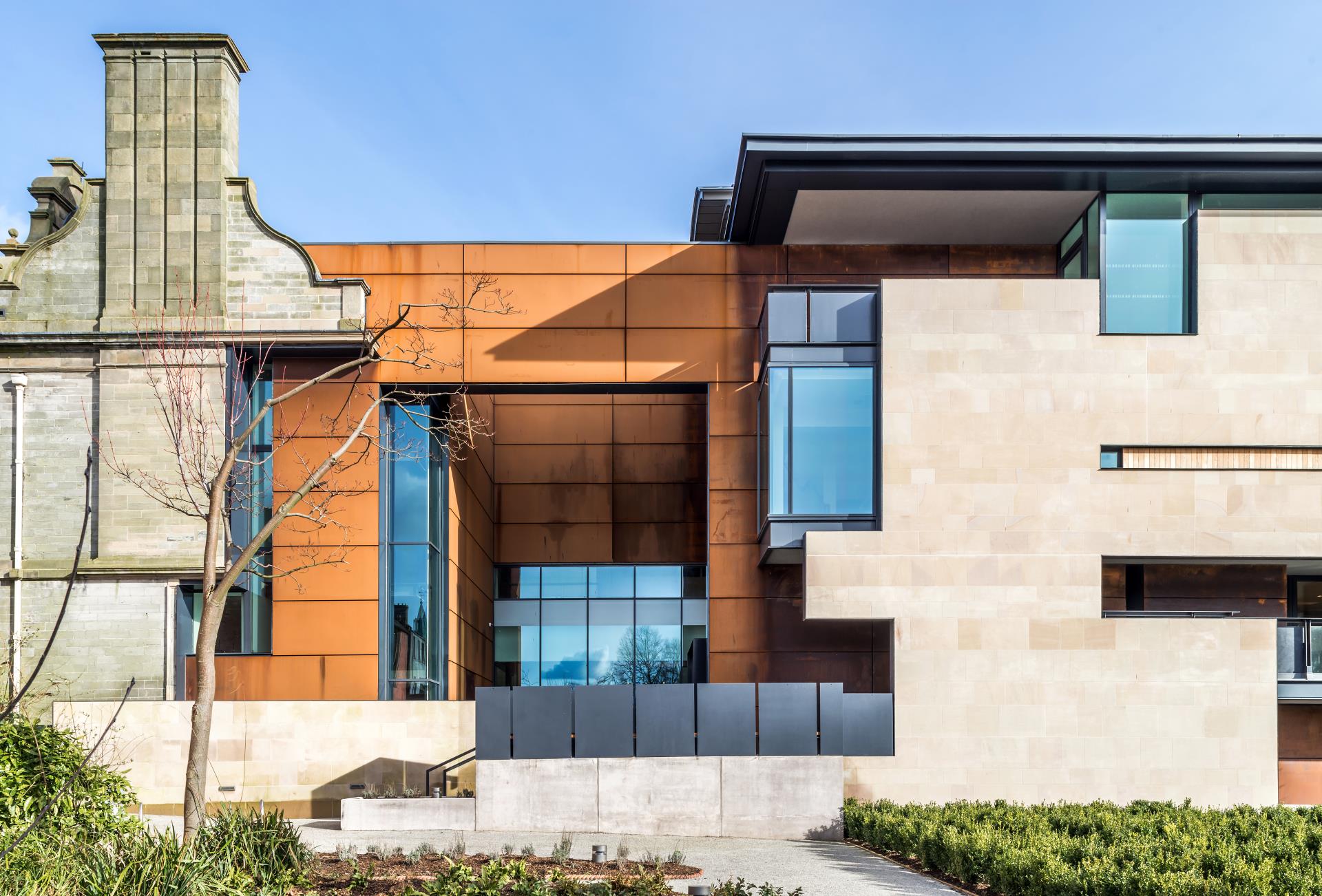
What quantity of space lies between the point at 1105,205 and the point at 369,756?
19.0 meters

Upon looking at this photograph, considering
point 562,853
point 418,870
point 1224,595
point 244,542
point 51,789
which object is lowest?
point 562,853

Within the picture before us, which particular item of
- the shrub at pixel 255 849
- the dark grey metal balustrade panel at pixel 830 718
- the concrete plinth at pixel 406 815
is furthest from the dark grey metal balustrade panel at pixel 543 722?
the shrub at pixel 255 849

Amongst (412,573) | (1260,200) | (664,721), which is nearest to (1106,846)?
(664,721)

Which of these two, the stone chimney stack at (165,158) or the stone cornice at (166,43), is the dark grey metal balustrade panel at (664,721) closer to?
the stone chimney stack at (165,158)

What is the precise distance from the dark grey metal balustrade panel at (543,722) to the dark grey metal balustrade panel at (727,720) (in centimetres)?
246

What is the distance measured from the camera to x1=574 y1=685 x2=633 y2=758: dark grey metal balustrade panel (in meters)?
22.9

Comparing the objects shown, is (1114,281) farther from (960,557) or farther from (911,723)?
(911,723)

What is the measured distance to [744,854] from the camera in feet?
64.1

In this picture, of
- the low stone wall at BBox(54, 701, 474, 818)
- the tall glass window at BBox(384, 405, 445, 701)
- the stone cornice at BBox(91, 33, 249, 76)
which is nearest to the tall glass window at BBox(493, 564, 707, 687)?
the tall glass window at BBox(384, 405, 445, 701)

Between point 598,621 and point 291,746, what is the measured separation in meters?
10.8

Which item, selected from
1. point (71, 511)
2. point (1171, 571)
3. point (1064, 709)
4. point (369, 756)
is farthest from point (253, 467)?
point (1171, 571)

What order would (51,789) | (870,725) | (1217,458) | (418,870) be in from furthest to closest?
(1217,458)
(870,725)
(418,870)
(51,789)

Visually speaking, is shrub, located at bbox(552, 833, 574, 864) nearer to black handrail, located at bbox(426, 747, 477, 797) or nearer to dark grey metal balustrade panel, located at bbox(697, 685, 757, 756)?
dark grey metal balustrade panel, located at bbox(697, 685, 757, 756)

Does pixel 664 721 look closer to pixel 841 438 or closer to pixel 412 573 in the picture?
pixel 841 438
